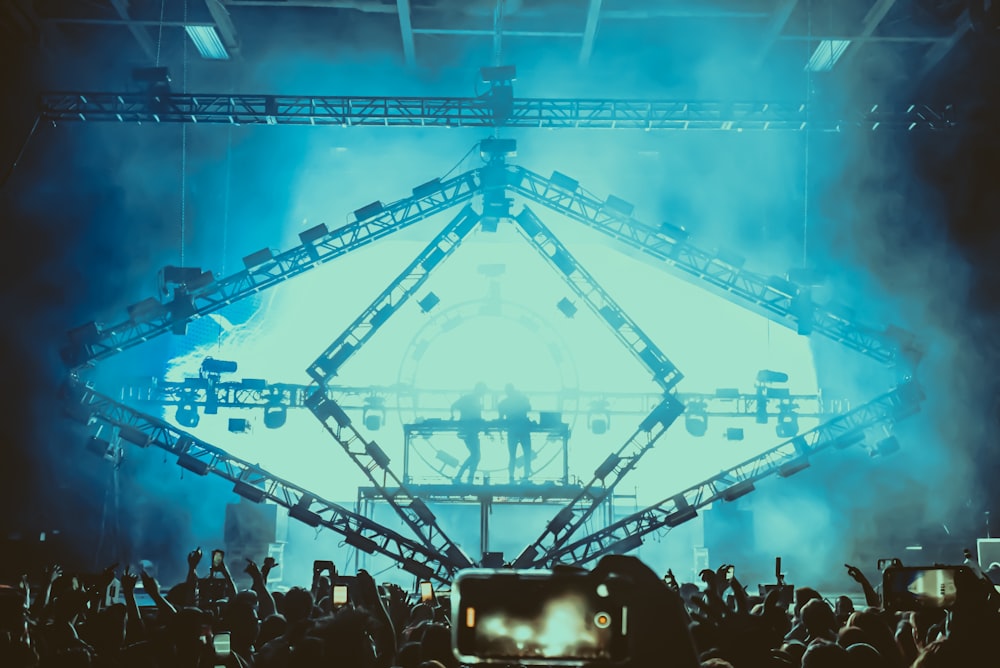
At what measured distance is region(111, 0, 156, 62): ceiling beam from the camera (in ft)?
57.5

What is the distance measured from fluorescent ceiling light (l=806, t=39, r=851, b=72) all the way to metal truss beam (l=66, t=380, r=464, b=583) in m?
12.9

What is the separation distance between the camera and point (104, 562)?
55.9 feet

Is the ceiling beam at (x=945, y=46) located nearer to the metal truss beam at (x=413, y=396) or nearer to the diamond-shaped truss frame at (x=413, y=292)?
the diamond-shaped truss frame at (x=413, y=292)

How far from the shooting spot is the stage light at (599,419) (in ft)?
59.9

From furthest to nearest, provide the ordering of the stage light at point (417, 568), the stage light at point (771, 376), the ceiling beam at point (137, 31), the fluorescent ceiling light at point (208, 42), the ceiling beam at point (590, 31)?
1. the fluorescent ceiling light at point (208, 42)
2. the stage light at point (771, 376)
3. the ceiling beam at point (590, 31)
4. the ceiling beam at point (137, 31)
5. the stage light at point (417, 568)

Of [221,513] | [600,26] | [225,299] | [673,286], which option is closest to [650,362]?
[673,286]

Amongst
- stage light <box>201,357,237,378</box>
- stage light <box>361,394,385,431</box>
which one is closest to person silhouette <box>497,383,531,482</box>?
stage light <box>361,394,385,431</box>

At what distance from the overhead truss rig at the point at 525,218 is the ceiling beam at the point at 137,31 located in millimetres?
6133

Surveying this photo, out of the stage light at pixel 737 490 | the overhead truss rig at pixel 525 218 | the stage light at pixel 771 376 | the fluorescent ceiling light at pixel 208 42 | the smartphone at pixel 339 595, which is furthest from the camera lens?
the fluorescent ceiling light at pixel 208 42

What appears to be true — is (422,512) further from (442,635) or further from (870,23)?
(870,23)

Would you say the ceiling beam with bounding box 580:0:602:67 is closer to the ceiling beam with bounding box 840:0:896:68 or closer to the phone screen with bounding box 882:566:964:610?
the ceiling beam with bounding box 840:0:896:68

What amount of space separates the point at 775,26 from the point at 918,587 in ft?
50.4

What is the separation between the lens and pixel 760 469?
14.9m

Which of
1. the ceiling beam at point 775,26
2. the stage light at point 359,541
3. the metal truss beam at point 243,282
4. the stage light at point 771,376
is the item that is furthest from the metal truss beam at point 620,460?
the ceiling beam at point 775,26
